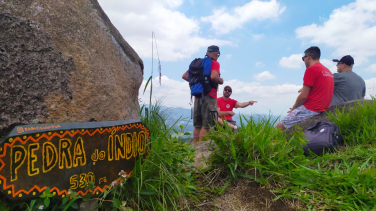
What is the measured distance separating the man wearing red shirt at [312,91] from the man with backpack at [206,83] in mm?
1221

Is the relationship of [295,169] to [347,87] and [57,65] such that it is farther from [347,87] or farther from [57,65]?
[347,87]

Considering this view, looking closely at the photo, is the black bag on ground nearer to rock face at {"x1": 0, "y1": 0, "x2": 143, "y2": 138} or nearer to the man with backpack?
the man with backpack

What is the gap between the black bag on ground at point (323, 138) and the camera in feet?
12.3

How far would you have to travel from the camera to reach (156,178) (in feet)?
7.72

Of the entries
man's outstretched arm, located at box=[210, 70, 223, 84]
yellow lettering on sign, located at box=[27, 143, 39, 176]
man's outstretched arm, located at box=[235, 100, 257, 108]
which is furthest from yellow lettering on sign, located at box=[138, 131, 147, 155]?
man's outstretched arm, located at box=[235, 100, 257, 108]

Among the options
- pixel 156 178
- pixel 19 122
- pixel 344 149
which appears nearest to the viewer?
pixel 19 122

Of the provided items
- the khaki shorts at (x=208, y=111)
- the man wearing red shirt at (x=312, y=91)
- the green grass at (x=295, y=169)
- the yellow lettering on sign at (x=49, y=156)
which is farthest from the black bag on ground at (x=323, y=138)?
the yellow lettering on sign at (x=49, y=156)

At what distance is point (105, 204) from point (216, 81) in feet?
10.4

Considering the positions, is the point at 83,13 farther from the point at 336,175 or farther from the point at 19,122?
the point at 336,175

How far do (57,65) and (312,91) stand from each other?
395cm

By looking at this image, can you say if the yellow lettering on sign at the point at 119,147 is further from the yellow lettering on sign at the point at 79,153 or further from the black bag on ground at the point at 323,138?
the black bag on ground at the point at 323,138

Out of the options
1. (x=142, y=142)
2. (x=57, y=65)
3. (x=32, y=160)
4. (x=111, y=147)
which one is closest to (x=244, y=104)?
(x=142, y=142)

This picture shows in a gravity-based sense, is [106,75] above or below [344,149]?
above

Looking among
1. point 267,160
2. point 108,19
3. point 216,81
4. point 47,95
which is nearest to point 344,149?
point 267,160
